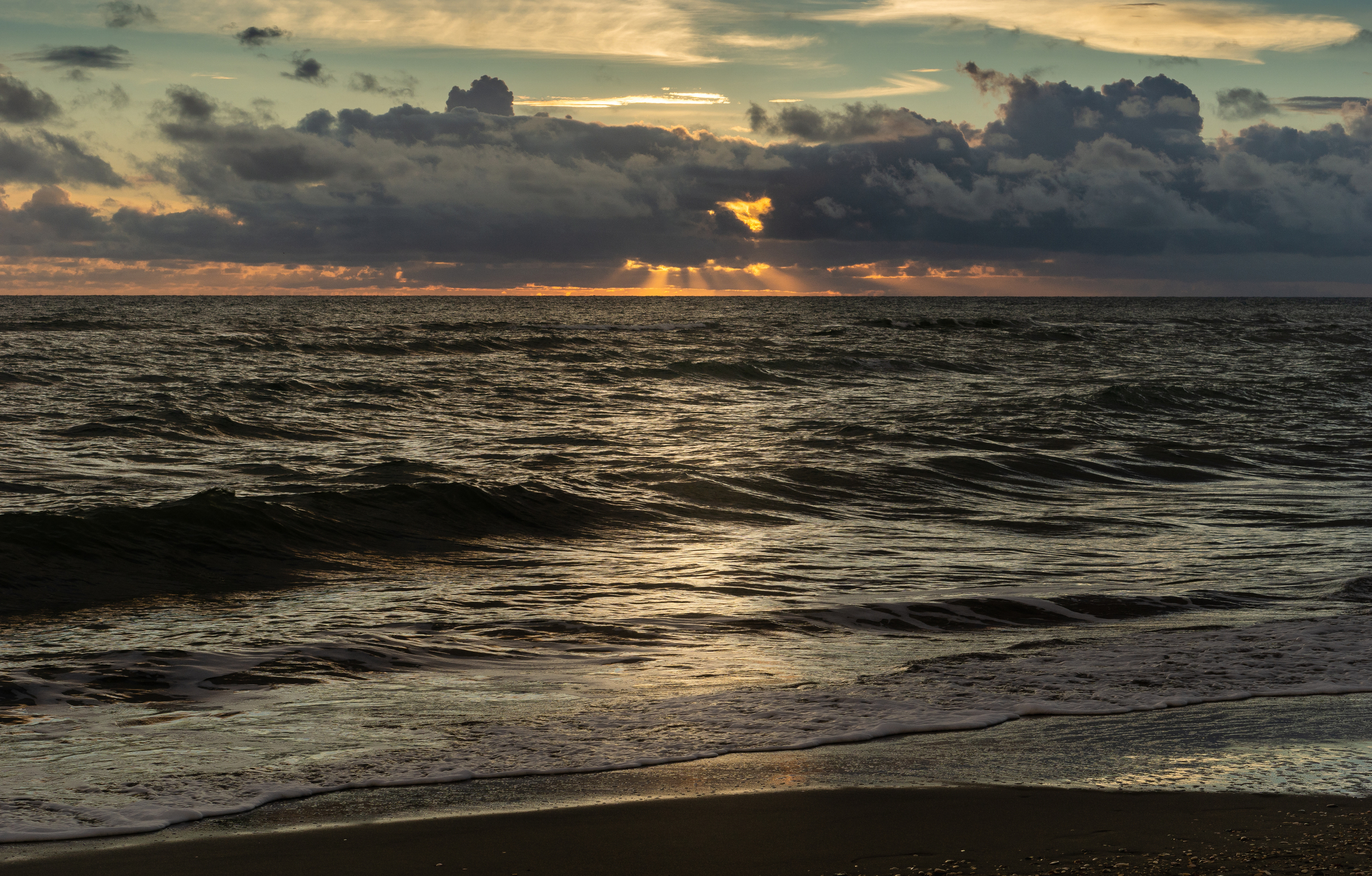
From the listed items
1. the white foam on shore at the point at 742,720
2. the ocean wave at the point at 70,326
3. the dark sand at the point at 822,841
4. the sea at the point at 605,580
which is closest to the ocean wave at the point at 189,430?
the sea at the point at 605,580

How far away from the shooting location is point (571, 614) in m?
7.77

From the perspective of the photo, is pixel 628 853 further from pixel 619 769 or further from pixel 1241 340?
pixel 1241 340

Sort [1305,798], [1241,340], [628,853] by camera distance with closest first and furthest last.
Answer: [628,853]
[1305,798]
[1241,340]

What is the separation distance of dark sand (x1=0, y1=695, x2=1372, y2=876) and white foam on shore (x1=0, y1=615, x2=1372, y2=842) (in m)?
0.15

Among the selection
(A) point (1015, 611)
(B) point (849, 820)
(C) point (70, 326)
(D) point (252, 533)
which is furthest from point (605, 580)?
(C) point (70, 326)

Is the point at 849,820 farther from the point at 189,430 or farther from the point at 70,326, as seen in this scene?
the point at 70,326

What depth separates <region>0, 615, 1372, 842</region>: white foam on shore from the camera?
4.15 metres

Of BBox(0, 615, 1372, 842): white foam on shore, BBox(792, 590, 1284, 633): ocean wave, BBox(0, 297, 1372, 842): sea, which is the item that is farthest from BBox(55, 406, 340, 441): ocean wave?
BBox(0, 615, 1372, 842): white foam on shore

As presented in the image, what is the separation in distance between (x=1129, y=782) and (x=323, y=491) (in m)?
9.99

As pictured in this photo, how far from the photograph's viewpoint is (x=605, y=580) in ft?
30.1

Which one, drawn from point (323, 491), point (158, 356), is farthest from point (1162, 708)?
point (158, 356)

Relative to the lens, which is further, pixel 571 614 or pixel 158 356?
pixel 158 356

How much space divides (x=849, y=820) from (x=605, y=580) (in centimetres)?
538

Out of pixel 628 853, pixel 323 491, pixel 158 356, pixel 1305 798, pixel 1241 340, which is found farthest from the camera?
pixel 1241 340
